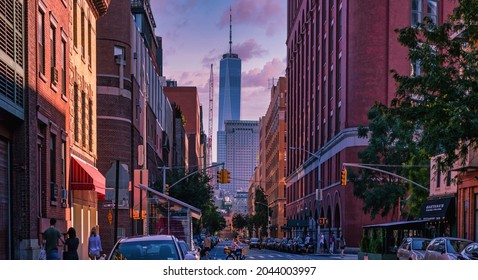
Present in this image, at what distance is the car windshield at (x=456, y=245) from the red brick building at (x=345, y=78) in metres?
46.7

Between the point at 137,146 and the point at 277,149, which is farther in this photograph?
the point at 277,149

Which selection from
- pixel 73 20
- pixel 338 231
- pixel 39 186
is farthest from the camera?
pixel 338 231

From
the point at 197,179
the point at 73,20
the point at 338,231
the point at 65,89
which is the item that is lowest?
the point at 338,231

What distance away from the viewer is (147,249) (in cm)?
1457

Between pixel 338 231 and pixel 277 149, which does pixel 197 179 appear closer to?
pixel 338 231

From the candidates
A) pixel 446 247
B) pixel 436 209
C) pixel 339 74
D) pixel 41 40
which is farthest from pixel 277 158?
pixel 41 40

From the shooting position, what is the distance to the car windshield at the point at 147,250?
14.2 meters

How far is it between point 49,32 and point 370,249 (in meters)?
27.0

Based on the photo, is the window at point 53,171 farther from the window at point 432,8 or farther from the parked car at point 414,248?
the window at point 432,8

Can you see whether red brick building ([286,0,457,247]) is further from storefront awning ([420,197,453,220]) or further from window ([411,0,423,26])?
storefront awning ([420,197,453,220])

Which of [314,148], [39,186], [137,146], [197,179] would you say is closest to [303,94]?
[314,148]

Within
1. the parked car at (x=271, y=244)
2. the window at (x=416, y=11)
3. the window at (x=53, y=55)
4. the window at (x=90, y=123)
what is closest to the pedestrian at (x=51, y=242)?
the window at (x=53, y=55)

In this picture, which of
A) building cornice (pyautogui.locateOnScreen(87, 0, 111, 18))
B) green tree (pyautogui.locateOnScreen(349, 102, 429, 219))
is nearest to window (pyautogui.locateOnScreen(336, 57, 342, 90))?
green tree (pyautogui.locateOnScreen(349, 102, 429, 219))

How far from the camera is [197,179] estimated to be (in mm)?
83188
